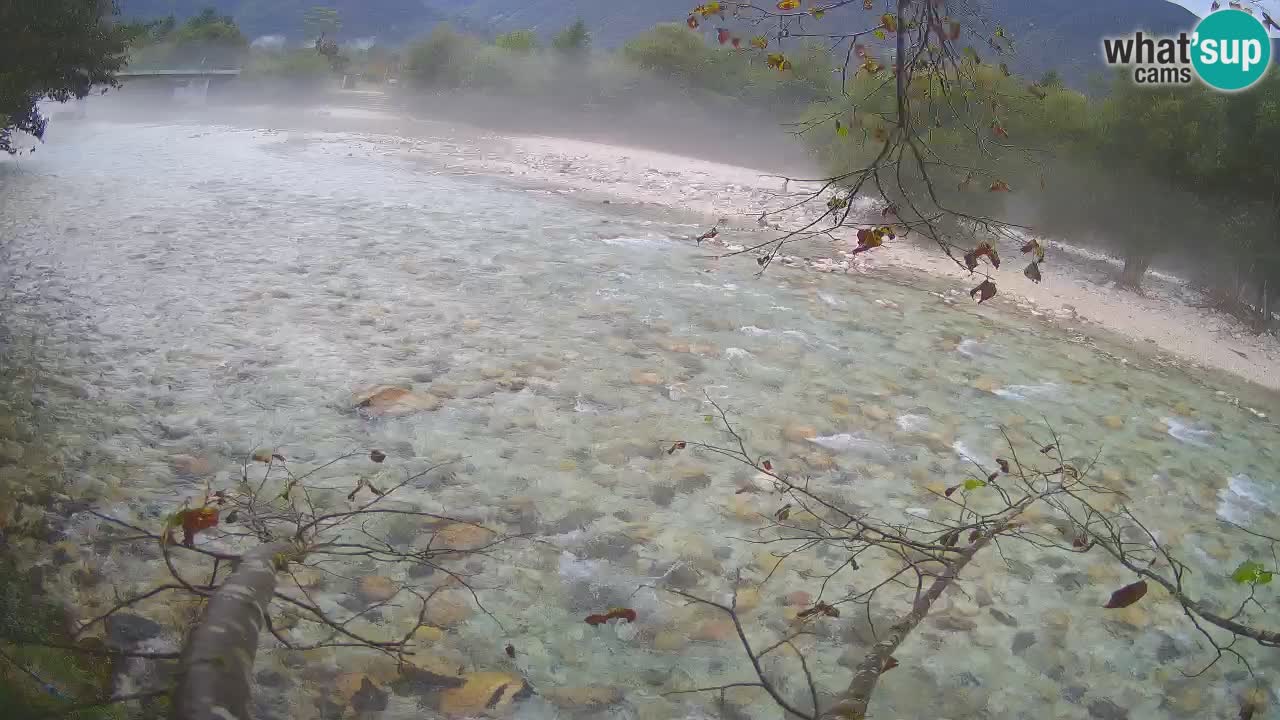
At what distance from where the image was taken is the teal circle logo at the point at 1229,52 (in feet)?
20.4

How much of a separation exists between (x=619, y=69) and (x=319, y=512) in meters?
13.7

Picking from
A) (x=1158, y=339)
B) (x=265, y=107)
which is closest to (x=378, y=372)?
(x=1158, y=339)

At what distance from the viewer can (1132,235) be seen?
24.6ft

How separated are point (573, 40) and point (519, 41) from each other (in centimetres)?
128

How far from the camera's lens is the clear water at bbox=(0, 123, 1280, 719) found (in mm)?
2613

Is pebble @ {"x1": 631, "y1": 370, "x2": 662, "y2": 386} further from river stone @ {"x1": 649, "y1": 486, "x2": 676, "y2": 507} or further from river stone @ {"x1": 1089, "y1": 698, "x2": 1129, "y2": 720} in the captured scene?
river stone @ {"x1": 1089, "y1": 698, "x2": 1129, "y2": 720}

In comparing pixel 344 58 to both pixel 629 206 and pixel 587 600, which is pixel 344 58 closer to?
pixel 629 206

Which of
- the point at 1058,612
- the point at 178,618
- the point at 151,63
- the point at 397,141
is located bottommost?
the point at 1058,612

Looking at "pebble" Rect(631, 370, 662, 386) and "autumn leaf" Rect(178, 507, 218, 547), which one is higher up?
"autumn leaf" Rect(178, 507, 218, 547)

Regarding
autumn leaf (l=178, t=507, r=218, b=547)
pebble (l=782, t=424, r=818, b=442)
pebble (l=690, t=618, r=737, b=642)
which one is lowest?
pebble (l=690, t=618, r=737, b=642)

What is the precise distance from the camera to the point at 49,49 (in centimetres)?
493

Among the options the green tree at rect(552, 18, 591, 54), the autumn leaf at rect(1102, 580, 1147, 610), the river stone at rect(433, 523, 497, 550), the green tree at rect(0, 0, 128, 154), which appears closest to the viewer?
the autumn leaf at rect(1102, 580, 1147, 610)

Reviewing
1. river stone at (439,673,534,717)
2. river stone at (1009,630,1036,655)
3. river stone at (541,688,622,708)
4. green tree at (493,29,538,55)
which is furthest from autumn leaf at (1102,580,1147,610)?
green tree at (493,29,538,55)

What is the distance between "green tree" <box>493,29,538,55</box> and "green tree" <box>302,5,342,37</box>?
15.2ft
